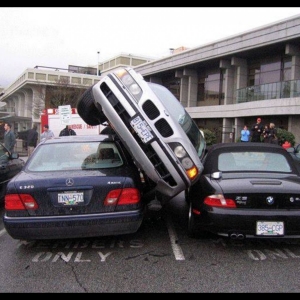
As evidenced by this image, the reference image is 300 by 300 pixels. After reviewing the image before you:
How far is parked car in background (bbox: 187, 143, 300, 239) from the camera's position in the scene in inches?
162

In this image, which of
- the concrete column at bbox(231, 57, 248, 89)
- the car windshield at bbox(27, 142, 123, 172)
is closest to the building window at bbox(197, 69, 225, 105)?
the concrete column at bbox(231, 57, 248, 89)

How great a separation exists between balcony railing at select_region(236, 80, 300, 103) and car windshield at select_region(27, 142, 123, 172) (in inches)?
637

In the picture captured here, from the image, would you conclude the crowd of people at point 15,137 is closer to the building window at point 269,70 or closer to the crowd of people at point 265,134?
the crowd of people at point 265,134

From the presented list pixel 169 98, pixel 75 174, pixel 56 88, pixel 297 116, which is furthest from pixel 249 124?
pixel 56 88

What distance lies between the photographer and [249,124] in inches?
901

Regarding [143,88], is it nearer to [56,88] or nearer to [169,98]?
[169,98]

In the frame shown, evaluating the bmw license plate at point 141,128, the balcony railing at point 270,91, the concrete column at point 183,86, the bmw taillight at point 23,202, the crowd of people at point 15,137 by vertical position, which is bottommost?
the bmw taillight at point 23,202

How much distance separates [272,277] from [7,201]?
320cm

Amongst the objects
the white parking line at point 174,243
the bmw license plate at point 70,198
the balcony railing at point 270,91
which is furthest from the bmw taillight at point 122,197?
the balcony railing at point 270,91

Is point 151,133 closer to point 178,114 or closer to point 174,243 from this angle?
point 178,114

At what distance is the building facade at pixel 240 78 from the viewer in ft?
62.7

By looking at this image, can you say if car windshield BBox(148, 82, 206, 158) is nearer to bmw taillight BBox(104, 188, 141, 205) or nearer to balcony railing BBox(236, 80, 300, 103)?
bmw taillight BBox(104, 188, 141, 205)

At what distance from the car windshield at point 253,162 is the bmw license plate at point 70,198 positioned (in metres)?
2.06
